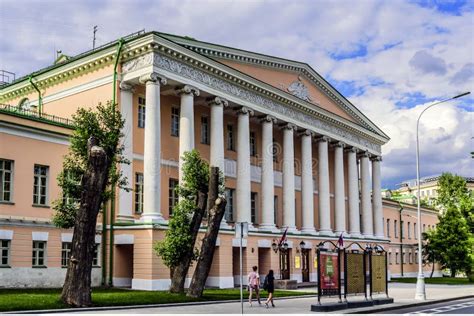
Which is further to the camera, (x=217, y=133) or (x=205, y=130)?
(x=205, y=130)

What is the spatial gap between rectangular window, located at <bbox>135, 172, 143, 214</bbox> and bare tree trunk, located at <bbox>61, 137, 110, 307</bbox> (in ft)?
42.3

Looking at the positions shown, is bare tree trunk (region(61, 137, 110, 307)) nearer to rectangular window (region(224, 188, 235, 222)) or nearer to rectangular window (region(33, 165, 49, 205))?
rectangular window (region(33, 165, 49, 205))

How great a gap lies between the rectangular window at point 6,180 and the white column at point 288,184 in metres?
20.8

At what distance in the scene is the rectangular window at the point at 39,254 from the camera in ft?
94.4

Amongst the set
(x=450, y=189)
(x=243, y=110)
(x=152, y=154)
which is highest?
(x=243, y=110)

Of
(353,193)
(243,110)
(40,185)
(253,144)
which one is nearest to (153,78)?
(40,185)

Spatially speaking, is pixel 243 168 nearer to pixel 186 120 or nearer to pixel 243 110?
pixel 243 110

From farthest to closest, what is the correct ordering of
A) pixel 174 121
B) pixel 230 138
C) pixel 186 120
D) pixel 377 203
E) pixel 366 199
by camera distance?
pixel 377 203, pixel 366 199, pixel 230 138, pixel 174 121, pixel 186 120

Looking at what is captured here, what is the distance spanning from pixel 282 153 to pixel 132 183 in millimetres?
15815

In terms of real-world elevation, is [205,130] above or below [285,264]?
above

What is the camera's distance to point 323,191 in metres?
49.0

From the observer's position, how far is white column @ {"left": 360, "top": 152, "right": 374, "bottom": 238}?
183 ft

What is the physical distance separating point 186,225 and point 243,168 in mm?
12517

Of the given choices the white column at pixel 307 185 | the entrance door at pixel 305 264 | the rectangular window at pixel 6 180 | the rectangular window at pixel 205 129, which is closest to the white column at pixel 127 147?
the rectangular window at pixel 6 180
